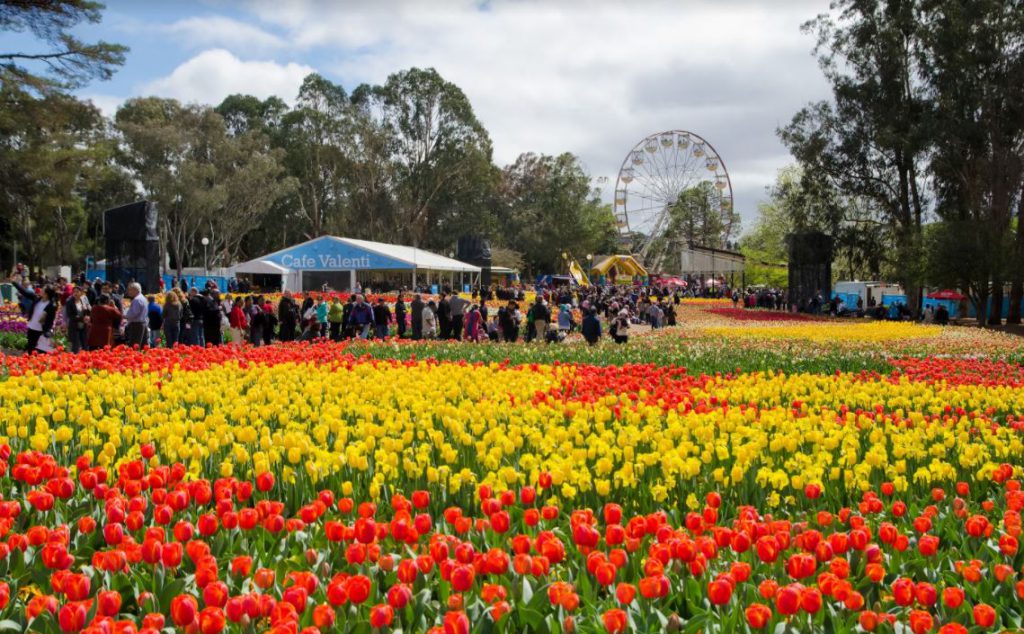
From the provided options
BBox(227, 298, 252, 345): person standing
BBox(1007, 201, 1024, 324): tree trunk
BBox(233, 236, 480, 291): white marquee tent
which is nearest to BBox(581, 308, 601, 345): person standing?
BBox(227, 298, 252, 345): person standing

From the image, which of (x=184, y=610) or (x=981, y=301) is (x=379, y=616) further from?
(x=981, y=301)

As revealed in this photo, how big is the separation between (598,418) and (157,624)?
3672mm

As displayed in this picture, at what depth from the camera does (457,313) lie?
2084cm

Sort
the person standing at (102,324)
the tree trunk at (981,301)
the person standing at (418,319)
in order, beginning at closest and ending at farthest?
the person standing at (102,324)
the person standing at (418,319)
the tree trunk at (981,301)

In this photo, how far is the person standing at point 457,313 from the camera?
20.8 metres

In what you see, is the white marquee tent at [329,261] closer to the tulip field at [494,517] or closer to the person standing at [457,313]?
the person standing at [457,313]

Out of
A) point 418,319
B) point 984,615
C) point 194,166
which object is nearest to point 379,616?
point 984,615

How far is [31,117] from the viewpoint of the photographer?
78.9 feet

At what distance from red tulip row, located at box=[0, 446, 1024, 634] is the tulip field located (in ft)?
0.04

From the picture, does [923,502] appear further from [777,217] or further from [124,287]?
[777,217]

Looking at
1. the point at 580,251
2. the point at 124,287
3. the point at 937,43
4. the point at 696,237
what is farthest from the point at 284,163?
the point at 696,237

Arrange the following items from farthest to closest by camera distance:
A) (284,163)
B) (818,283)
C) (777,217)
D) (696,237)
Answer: (696,237) → (777,217) → (284,163) → (818,283)

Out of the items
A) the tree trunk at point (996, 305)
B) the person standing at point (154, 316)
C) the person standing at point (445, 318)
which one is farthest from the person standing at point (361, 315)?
the tree trunk at point (996, 305)

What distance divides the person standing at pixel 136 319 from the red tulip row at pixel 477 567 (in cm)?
1085
